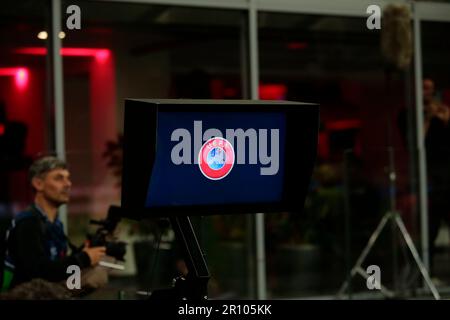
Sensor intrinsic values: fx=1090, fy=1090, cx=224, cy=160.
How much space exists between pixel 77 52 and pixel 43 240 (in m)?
2.58

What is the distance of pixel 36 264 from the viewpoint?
21.7 ft

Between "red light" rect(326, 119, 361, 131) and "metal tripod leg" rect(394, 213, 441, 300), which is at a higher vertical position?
"red light" rect(326, 119, 361, 131)

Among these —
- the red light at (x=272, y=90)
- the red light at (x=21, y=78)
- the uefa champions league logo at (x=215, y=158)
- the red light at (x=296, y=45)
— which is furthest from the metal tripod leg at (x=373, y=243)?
the uefa champions league logo at (x=215, y=158)

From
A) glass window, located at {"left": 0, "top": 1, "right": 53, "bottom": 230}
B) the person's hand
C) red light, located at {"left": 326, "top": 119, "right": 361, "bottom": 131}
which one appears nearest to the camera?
the person's hand

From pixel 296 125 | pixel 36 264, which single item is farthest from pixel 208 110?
pixel 36 264

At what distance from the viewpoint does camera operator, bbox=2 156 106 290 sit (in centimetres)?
659

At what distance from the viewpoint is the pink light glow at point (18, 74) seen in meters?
8.70

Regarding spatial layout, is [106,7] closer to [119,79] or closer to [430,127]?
[119,79]

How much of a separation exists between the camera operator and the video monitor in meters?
3.46

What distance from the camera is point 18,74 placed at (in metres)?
8.74

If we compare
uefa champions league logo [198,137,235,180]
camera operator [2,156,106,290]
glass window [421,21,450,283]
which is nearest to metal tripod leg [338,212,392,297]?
glass window [421,21,450,283]

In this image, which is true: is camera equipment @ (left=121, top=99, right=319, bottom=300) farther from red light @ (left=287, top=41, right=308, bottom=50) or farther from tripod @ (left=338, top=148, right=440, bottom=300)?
red light @ (left=287, top=41, right=308, bottom=50)

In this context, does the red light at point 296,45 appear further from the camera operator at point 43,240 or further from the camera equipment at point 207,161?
the camera equipment at point 207,161
